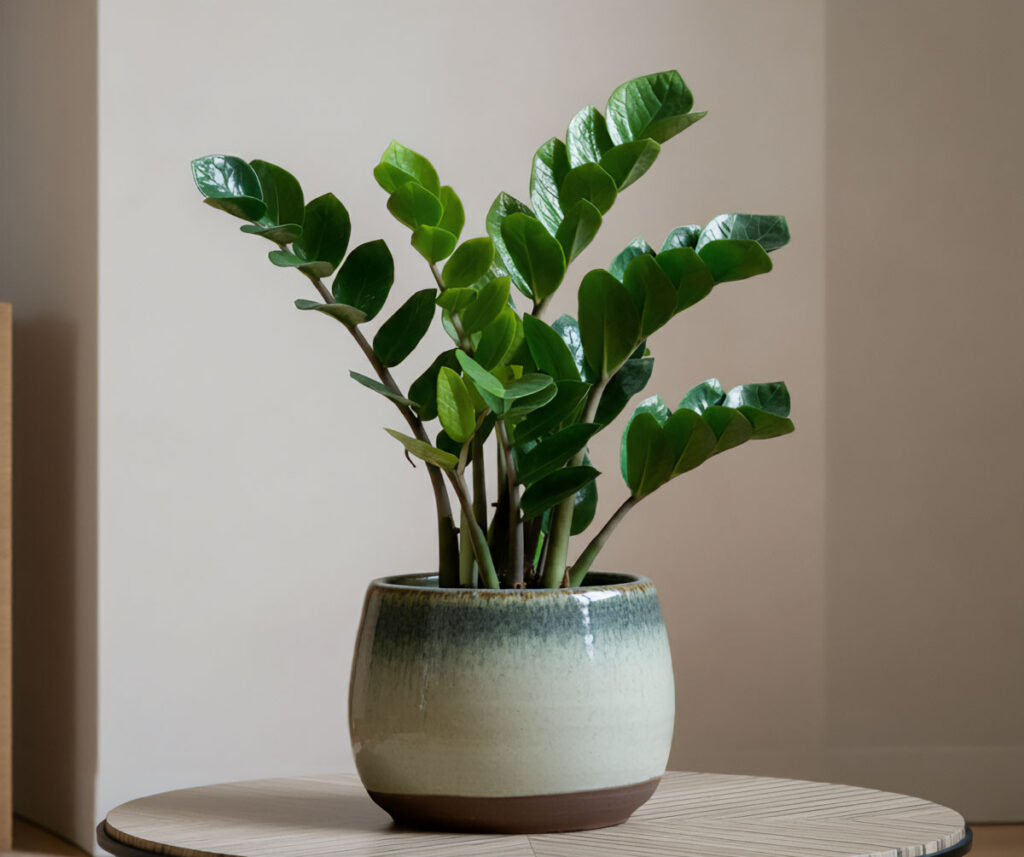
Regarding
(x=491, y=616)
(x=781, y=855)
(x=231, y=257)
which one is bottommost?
(x=781, y=855)

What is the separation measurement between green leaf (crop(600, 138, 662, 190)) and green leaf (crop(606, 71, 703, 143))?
2cm

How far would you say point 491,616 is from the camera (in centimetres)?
76

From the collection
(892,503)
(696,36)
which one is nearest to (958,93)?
(696,36)

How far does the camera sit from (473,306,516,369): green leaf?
800mm

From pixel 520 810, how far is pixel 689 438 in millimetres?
229

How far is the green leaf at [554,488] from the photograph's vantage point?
0.79 m

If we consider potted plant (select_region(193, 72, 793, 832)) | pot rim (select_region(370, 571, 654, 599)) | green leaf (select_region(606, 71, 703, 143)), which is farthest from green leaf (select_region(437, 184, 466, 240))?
pot rim (select_region(370, 571, 654, 599))

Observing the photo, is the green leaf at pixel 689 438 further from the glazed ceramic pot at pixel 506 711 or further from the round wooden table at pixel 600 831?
the round wooden table at pixel 600 831

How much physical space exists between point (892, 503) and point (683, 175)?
2.18ft

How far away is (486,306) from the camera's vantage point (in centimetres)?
80

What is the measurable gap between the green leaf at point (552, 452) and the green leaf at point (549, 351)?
0.04m

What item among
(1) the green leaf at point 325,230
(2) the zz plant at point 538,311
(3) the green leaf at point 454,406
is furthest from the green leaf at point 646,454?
(1) the green leaf at point 325,230

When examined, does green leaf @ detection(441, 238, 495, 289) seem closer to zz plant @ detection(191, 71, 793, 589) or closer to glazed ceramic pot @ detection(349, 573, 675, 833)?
zz plant @ detection(191, 71, 793, 589)

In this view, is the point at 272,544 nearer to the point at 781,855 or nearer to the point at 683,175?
the point at 683,175
